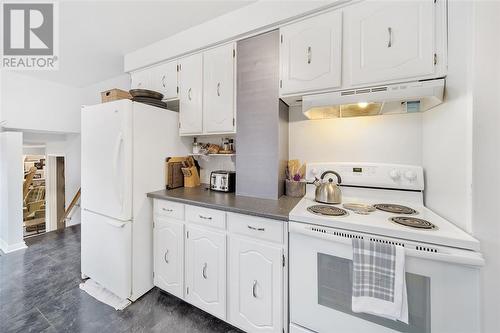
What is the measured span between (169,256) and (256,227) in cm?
92

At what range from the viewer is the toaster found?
6.07ft

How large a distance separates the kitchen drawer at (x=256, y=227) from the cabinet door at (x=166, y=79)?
1.49 m

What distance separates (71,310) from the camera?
1571 mm

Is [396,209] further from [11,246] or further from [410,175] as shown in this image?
[11,246]

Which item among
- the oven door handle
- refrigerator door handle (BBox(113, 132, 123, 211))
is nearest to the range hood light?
the oven door handle

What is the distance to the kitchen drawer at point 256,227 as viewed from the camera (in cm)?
118

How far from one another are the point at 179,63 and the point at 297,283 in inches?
86.7

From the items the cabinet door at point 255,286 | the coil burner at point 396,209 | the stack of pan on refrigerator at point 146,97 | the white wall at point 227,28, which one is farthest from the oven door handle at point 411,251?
the stack of pan on refrigerator at point 146,97

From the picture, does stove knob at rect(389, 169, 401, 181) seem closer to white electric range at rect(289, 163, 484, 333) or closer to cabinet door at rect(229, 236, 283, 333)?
white electric range at rect(289, 163, 484, 333)

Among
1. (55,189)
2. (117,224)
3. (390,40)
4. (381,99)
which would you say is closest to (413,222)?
(381,99)

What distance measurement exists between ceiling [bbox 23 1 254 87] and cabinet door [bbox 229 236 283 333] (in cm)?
190

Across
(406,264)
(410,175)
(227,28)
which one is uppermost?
(227,28)

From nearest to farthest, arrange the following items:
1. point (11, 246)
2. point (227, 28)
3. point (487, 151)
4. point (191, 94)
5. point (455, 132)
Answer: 1. point (487, 151)
2. point (455, 132)
3. point (227, 28)
4. point (191, 94)
5. point (11, 246)

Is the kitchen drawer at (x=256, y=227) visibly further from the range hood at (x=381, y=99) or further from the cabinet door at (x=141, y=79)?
the cabinet door at (x=141, y=79)
